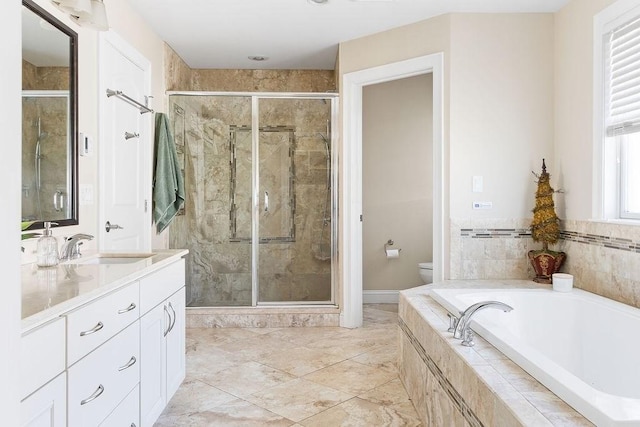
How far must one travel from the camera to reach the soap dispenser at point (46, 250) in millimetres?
1843

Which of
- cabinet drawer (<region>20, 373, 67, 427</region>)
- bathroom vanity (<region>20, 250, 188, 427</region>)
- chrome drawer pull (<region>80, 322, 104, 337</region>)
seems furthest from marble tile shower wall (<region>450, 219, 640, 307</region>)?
cabinet drawer (<region>20, 373, 67, 427</region>)

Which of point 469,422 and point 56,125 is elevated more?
point 56,125

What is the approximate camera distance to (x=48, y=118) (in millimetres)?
2133

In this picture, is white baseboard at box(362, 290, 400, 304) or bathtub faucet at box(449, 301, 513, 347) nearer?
bathtub faucet at box(449, 301, 513, 347)

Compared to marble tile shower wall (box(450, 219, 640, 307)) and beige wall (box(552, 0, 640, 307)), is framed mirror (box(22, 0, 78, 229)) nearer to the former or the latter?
marble tile shower wall (box(450, 219, 640, 307))

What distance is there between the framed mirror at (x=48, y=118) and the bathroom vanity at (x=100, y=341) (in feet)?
1.00

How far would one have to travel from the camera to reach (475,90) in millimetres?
3217

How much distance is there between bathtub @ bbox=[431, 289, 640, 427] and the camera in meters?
1.34

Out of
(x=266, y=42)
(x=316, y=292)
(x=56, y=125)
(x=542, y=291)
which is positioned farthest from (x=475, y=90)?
(x=56, y=125)

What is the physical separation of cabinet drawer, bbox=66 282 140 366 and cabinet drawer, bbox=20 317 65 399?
0.15 feet

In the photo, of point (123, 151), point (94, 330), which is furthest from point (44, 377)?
point (123, 151)

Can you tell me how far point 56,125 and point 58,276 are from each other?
89 centimetres

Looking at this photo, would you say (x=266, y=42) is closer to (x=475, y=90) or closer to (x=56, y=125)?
(x=475, y=90)

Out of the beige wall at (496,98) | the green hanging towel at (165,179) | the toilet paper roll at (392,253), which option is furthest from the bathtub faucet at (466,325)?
the toilet paper roll at (392,253)
